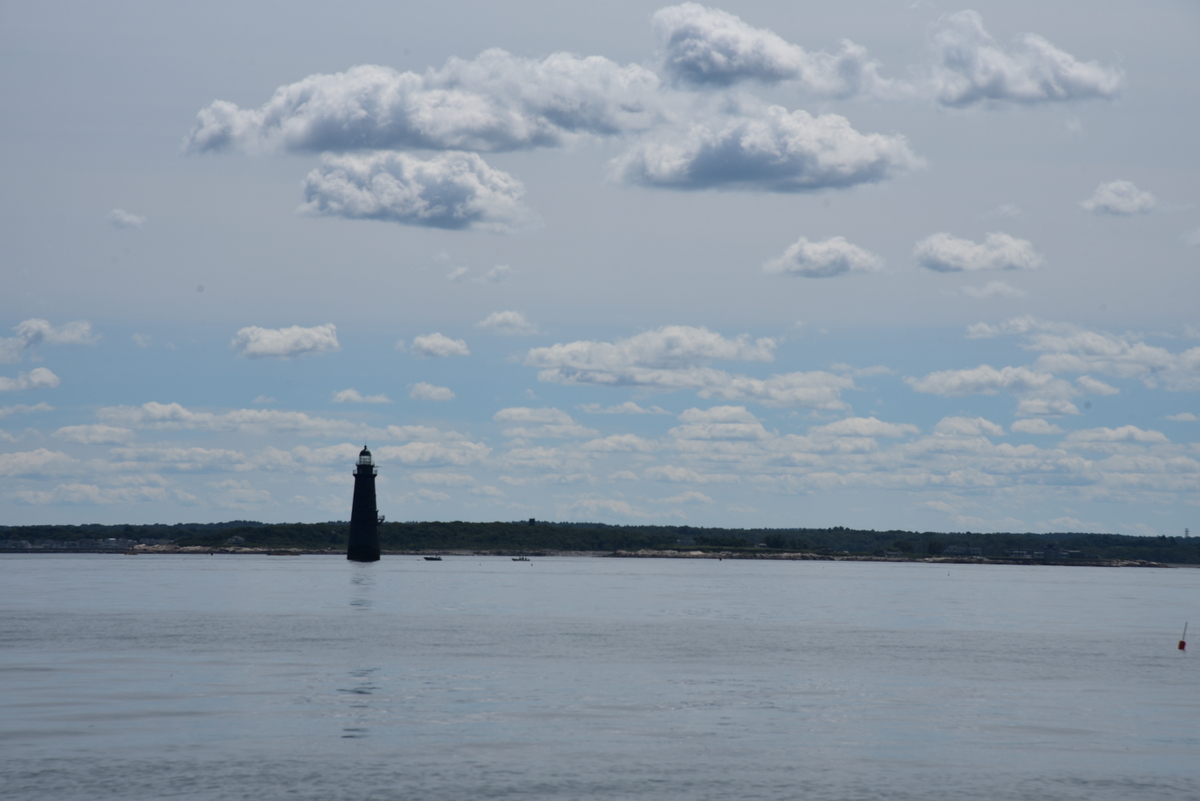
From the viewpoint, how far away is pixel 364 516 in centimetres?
15488

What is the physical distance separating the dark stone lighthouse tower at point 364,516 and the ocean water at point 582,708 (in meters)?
71.6

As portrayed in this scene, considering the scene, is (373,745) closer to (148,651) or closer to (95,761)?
(95,761)

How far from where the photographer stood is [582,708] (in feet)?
120

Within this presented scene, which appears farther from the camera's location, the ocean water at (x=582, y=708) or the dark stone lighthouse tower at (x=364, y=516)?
the dark stone lighthouse tower at (x=364, y=516)

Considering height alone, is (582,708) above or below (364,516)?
below

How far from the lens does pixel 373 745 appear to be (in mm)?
30078

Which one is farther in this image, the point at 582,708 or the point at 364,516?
the point at 364,516

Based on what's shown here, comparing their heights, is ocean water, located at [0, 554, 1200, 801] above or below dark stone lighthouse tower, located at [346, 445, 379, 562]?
below

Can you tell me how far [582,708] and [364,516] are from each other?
4813 inches

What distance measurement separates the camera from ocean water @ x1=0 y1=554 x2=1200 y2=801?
26.8 metres

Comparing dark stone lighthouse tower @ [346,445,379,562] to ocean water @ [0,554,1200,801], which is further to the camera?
dark stone lighthouse tower @ [346,445,379,562]

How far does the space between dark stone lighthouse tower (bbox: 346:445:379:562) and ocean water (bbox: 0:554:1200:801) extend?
71.6 meters

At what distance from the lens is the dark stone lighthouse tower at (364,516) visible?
485 ft

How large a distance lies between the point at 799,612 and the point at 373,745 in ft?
196
